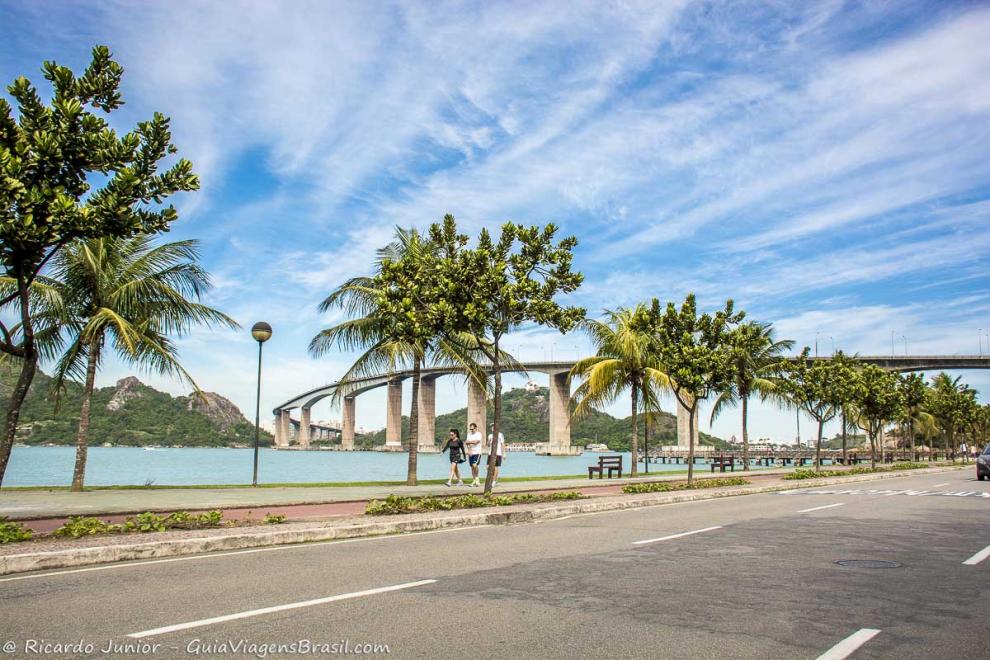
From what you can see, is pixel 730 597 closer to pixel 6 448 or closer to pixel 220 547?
pixel 220 547

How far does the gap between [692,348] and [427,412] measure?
87182mm

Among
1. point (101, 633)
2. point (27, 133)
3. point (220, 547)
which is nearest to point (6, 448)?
point (220, 547)

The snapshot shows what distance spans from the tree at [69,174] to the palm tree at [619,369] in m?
23.4

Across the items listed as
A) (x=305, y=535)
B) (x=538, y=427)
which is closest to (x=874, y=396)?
(x=305, y=535)

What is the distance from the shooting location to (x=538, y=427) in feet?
588

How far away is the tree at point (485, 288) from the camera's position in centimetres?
1717

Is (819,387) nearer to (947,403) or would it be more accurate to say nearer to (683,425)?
(947,403)

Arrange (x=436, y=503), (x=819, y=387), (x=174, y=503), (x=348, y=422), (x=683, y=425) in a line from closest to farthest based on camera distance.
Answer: (x=436, y=503) < (x=174, y=503) < (x=819, y=387) < (x=683, y=425) < (x=348, y=422)

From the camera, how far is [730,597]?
23.3ft

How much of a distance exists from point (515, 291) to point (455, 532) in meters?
6.45

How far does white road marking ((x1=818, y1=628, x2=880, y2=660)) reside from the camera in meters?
5.17

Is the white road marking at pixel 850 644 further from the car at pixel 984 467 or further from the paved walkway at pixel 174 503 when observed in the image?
the car at pixel 984 467

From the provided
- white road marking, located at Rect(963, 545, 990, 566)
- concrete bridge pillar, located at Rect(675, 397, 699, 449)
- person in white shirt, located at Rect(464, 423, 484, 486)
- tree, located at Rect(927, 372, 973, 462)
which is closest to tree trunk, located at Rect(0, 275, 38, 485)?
white road marking, located at Rect(963, 545, 990, 566)

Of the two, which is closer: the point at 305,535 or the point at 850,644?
Answer: the point at 850,644
